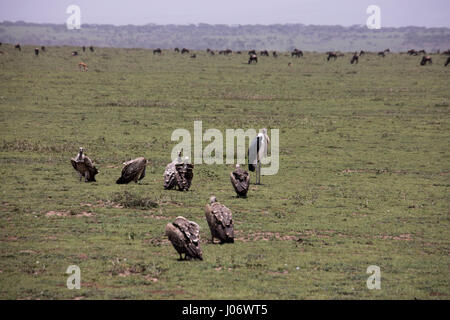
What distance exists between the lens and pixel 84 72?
53.2 meters

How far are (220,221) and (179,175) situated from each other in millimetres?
5406

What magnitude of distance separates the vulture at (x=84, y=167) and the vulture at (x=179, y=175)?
97.7 inches

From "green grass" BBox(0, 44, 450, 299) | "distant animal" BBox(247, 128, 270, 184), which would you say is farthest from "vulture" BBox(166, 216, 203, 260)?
"distant animal" BBox(247, 128, 270, 184)

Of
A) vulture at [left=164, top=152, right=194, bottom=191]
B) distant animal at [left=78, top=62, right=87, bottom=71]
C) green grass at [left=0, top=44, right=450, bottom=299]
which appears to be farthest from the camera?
distant animal at [left=78, top=62, right=87, bottom=71]

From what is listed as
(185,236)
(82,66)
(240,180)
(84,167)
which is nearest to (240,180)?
(240,180)

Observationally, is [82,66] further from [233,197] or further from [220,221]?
[220,221]

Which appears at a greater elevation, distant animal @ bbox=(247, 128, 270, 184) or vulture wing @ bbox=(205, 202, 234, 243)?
distant animal @ bbox=(247, 128, 270, 184)

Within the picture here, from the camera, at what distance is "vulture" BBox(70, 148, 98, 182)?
60.7 feet

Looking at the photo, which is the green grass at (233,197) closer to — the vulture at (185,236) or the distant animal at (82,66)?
the vulture at (185,236)

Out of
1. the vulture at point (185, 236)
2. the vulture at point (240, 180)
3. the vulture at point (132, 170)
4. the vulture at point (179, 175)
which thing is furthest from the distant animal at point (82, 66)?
the vulture at point (185, 236)

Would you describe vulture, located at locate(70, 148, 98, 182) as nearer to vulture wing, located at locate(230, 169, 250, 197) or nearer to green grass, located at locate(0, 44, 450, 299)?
green grass, located at locate(0, 44, 450, 299)

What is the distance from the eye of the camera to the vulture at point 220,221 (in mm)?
12812

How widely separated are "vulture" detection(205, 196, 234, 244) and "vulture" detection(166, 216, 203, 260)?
1099 millimetres

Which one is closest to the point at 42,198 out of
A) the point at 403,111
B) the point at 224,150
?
the point at 224,150
